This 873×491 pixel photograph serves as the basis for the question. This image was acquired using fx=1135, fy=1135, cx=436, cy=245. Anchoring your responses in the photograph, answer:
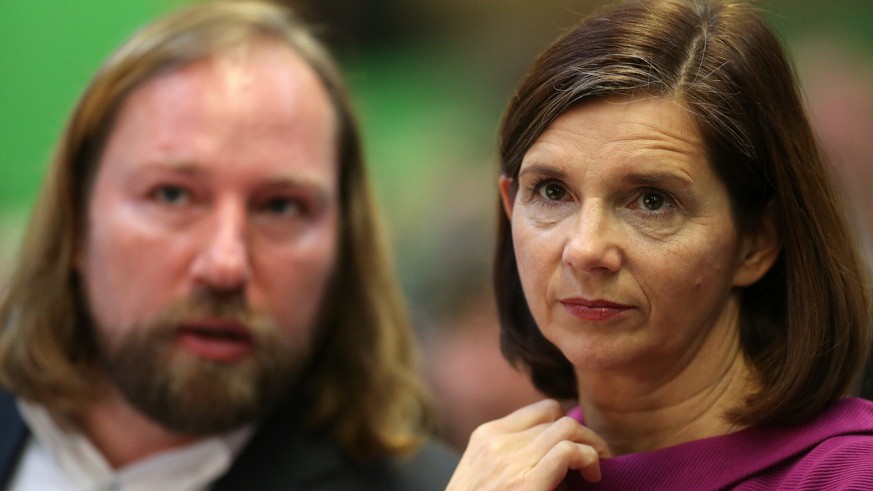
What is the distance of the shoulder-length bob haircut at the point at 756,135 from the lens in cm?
146

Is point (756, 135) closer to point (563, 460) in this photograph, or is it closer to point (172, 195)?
point (563, 460)

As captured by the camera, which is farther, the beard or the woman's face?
the beard

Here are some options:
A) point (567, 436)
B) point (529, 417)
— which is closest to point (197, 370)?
point (529, 417)

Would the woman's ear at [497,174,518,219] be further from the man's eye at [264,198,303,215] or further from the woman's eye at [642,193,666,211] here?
the man's eye at [264,198,303,215]

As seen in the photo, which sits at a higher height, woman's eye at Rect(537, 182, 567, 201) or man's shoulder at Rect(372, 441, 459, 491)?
woman's eye at Rect(537, 182, 567, 201)

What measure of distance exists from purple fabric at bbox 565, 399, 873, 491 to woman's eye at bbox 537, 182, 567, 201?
371 mm

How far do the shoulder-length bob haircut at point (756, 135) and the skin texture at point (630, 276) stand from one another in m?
0.03

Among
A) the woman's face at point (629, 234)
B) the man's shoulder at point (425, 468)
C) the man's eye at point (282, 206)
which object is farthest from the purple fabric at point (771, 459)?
the man's eye at point (282, 206)

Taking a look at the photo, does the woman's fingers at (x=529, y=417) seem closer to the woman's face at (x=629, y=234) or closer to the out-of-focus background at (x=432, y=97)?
the woman's face at (x=629, y=234)

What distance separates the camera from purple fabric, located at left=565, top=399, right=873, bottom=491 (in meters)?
1.41

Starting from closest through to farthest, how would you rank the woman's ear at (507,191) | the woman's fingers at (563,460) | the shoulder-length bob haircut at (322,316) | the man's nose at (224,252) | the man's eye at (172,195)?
the woman's fingers at (563,460)
the woman's ear at (507,191)
the man's nose at (224,252)
the man's eye at (172,195)
the shoulder-length bob haircut at (322,316)

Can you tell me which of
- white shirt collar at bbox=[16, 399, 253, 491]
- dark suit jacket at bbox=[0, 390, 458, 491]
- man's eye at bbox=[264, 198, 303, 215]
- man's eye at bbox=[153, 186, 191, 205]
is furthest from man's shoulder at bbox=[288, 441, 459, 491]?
man's eye at bbox=[153, 186, 191, 205]

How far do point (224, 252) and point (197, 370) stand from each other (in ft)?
0.97

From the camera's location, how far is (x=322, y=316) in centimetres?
290
